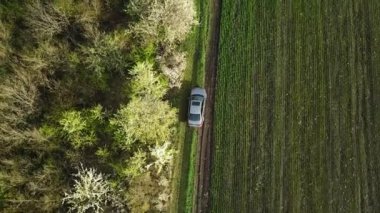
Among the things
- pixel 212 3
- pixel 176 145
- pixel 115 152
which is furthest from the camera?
pixel 212 3

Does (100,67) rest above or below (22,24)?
below

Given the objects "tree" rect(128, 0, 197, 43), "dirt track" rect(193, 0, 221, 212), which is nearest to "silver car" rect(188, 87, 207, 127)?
"dirt track" rect(193, 0, 221, 212)

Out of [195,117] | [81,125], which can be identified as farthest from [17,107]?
[195,117]

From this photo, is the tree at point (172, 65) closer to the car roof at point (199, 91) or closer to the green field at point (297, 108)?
the car roof at point (199, 91)

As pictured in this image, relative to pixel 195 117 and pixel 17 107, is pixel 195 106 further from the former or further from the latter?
pixel 17 107

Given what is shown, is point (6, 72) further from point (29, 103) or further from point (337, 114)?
point (337, 114)

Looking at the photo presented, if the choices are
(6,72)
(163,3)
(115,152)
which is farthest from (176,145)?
(6,72)

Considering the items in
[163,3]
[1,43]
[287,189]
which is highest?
[163,3]
